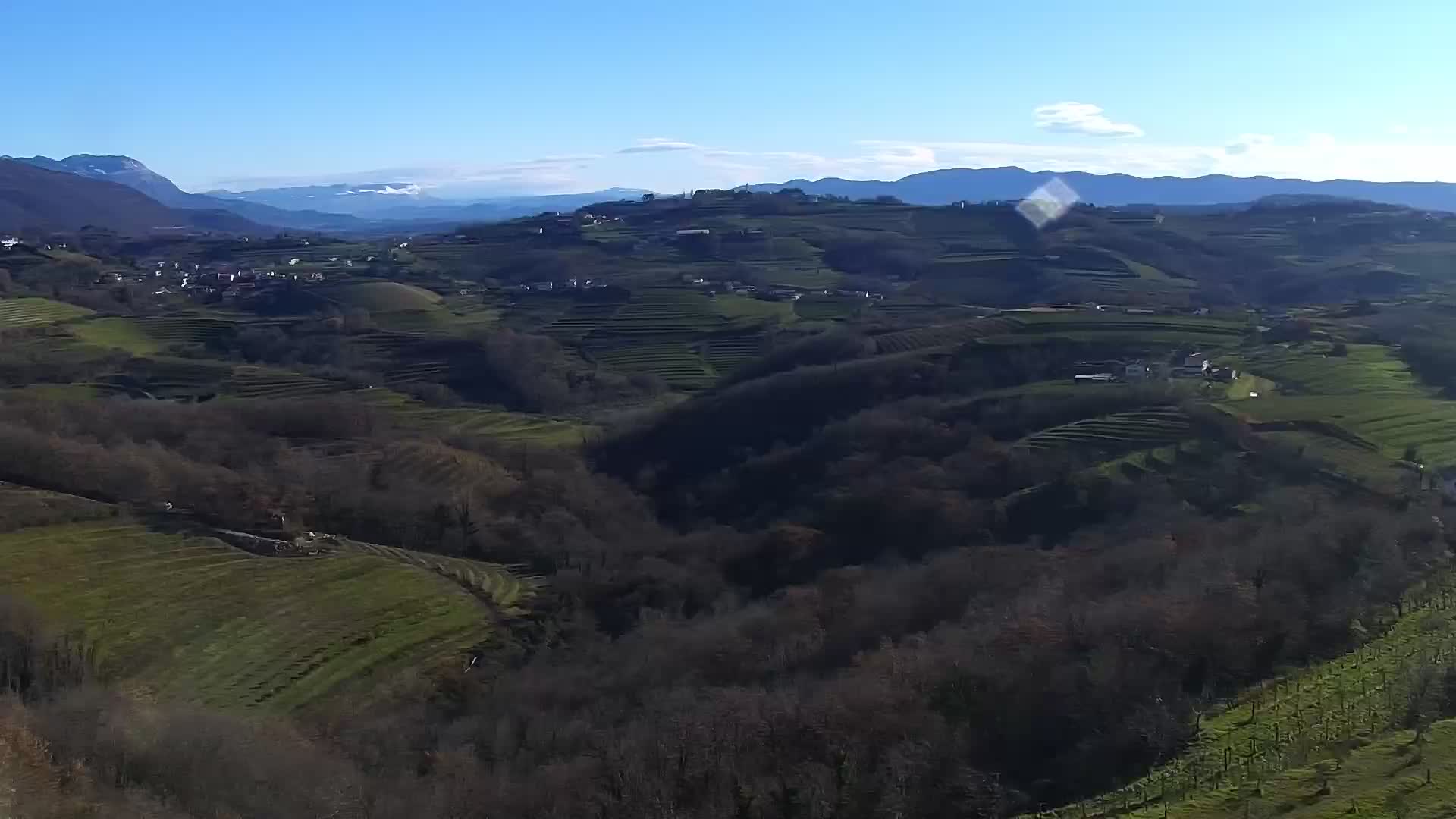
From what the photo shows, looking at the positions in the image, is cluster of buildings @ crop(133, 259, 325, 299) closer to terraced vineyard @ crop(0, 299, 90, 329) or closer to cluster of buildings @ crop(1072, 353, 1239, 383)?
terraced vineyard @ crop(0, 299, 90, 329)

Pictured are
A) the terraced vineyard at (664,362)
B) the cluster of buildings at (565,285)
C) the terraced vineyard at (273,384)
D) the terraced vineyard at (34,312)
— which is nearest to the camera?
the terraced vineyard at (273,384)

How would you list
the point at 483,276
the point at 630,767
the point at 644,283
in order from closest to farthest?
the point at 630,767 → the point at 644,283 → the point at 483,276

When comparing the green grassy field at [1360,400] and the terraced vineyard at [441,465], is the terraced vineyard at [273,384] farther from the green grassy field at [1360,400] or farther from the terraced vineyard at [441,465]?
the green grassy field at [1360,400]

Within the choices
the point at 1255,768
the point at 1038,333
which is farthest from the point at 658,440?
the point at 1255,768

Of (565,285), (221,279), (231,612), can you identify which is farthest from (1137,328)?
(221,279)

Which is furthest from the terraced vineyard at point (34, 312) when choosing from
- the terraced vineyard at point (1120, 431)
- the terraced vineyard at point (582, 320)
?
the terraced vineyard at point (1120, 431)

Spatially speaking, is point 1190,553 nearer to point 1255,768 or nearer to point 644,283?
point 1255,768
